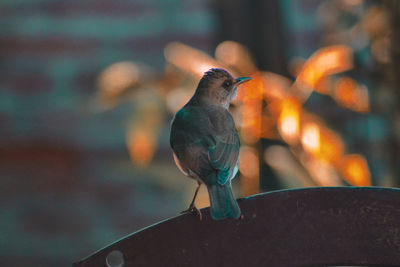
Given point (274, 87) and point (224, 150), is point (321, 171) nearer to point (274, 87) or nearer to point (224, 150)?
point (274, 87)

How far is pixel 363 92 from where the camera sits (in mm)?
2363

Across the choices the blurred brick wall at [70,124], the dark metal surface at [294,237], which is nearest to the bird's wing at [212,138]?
the dark metal surface at [294,237]

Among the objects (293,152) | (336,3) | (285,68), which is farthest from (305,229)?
(336,3)

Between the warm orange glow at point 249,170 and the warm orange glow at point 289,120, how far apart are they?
12 cm

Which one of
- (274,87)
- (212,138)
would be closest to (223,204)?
(212,138)

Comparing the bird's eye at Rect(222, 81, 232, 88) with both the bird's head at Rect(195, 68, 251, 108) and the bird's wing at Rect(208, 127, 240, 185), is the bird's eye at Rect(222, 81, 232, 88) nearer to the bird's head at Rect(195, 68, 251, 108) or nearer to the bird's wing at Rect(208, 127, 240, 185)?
the bird's head at Rect(195, 68, 251, 108)

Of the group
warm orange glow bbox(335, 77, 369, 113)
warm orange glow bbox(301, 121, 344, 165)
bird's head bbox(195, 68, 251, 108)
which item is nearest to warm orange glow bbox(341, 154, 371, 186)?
warm orange glow bbox(301, 121, 344, 165)

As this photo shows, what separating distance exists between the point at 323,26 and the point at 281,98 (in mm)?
571

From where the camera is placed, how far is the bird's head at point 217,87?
147 centimetres

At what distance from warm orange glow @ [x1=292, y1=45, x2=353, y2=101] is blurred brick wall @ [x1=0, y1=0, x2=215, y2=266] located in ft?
Result: 2.22

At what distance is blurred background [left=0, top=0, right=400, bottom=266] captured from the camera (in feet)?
7.95

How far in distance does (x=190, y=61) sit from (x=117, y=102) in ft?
1.24

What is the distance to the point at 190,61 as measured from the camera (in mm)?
2197

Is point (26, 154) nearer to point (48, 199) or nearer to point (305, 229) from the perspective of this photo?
point (48, 199)
